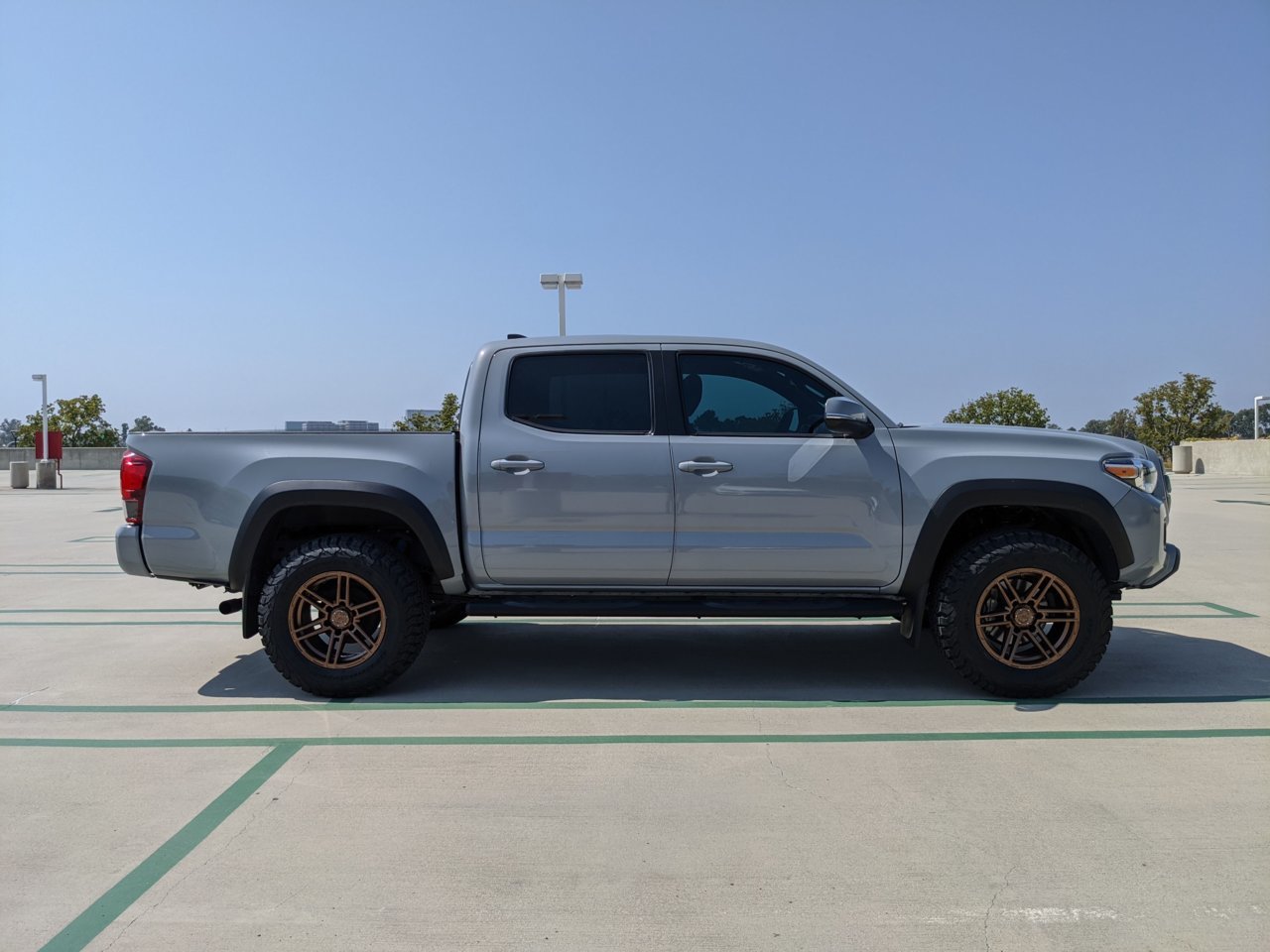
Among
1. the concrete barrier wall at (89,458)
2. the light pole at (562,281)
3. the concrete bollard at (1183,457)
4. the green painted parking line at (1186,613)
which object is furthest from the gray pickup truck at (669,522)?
the concrete barrier wall at (89,458)

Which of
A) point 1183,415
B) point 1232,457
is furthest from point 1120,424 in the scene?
point 1232,457

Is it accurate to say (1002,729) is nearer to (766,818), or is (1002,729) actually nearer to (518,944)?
(766,818)

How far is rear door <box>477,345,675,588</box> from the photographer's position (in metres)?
4.98

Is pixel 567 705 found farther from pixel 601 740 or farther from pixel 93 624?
pixel 93 624

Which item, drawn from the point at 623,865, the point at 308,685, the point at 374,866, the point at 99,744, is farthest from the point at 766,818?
the point at 99,744

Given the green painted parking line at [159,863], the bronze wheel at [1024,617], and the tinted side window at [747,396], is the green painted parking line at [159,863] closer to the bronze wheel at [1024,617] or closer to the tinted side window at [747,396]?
the tinted side window at [747,396]

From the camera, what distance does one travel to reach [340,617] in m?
5.02

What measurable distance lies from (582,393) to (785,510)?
1.25m

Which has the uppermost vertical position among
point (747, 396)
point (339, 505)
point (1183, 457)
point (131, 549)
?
point (747, 396)

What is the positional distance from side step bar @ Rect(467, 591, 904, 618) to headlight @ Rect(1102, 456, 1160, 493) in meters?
1.28

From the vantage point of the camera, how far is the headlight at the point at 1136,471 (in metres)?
4.98

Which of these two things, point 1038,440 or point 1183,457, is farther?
point 1183,457

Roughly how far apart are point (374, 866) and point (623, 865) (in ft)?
2.58

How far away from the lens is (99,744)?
4.32 m
